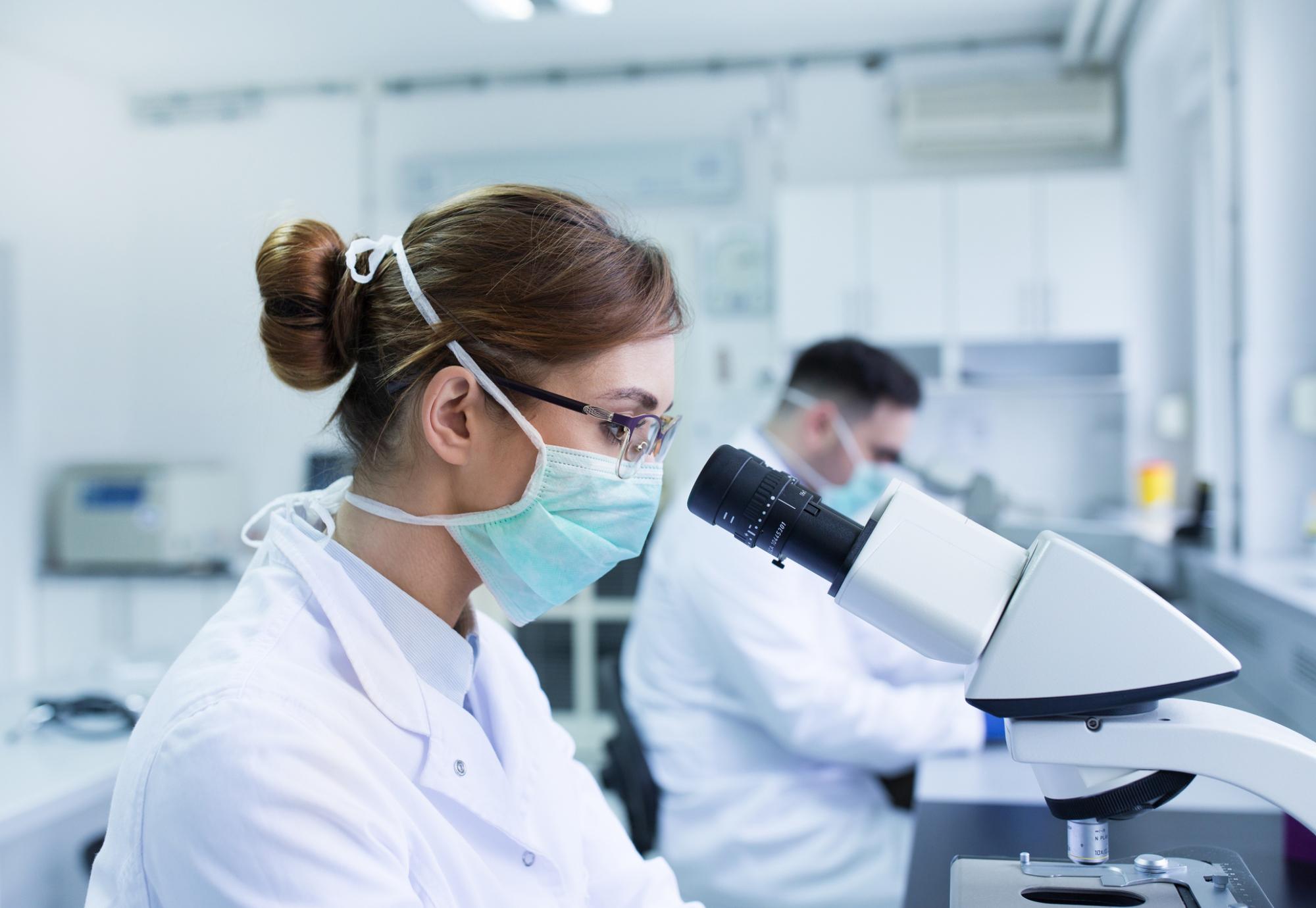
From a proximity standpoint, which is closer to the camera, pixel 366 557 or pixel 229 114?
pixel 366 557

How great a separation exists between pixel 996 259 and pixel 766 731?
241 centimetres

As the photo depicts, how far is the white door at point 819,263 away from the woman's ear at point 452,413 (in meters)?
2.92

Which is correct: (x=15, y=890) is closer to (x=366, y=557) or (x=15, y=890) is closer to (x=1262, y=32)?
(x=366, y=557)

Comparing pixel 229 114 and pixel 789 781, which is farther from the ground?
pixel 229 114

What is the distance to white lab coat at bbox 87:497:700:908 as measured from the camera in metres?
0.70

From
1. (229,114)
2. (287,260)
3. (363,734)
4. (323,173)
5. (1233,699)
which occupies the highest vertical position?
(229,114)

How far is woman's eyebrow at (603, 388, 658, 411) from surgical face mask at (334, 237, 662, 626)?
2.3 inches

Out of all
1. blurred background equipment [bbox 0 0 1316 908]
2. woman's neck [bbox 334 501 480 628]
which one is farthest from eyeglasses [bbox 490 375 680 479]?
blurred background equipment [bbox 0 0 1316 908]

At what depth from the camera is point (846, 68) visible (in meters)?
4.07

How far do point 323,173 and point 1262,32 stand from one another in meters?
3.67

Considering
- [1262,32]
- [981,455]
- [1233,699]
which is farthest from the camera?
[981,455]

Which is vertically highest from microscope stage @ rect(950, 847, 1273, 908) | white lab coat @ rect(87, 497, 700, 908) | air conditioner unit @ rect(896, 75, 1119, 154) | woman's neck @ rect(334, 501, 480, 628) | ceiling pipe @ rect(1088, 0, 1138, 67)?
ceiling pipe @ rect(1088, 0, 1138, 67)

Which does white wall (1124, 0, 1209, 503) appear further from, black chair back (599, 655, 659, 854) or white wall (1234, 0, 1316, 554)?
black chair back (599, 655, 659, 854)

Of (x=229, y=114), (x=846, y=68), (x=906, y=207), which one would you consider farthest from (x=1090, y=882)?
(x=229, y=114)
